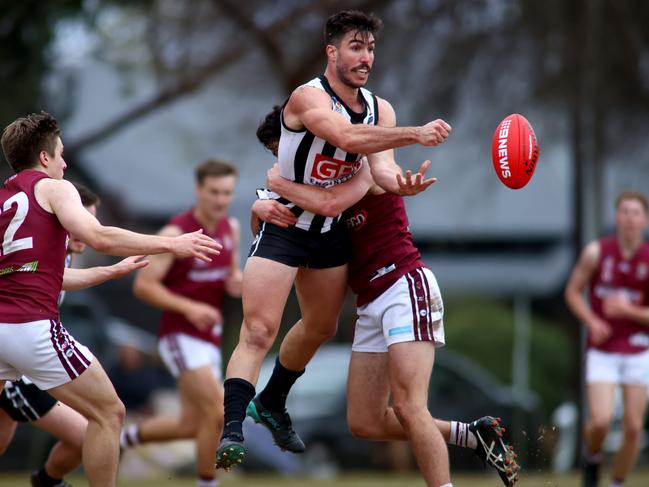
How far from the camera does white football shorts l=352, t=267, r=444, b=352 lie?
6.24 meters

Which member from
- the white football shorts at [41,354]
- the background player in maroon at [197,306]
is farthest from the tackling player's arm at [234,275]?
the white football shorts at [41,354]

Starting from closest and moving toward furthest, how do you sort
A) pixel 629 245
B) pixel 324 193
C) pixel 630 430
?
1. pixel 324 193
2. pixel 630 430
3. pixel 629 245

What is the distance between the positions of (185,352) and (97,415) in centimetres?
275

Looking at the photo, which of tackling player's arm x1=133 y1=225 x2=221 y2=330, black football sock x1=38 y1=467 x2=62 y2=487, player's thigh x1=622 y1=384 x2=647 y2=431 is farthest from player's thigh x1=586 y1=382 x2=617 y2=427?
black football sock x1=38 y1=467 x2=62 y2=487

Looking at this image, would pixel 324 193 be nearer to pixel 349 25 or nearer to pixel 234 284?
pixel 349 25

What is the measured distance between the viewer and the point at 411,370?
618 centimetres

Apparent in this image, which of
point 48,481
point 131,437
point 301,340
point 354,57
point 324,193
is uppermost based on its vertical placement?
point 354,57

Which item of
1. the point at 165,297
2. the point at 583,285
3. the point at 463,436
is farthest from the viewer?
the point at 583,285

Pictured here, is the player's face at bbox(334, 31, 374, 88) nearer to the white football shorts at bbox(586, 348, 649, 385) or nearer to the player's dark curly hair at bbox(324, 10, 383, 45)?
the player's dark curly hair at bbox(324, 10, 383, 45)

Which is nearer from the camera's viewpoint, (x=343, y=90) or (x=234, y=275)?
(x=343, y=90)

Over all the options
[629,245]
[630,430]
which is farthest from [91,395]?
[629,245]

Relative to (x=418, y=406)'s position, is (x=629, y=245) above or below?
above

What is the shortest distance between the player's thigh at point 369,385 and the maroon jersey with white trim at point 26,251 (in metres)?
1.81

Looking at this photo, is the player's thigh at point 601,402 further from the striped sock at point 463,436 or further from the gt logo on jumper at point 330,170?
the gt logo on jumper at point 330,170
